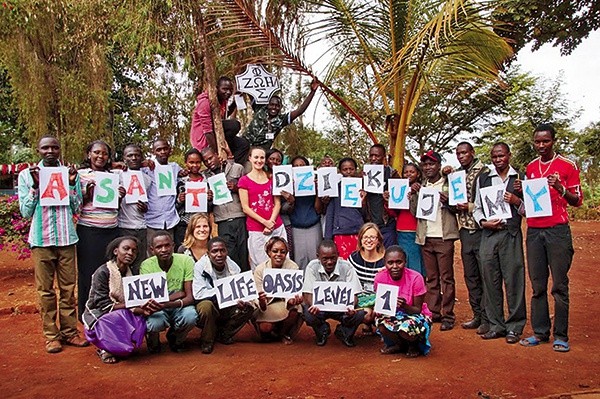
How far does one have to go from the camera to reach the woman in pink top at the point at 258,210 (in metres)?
5.66

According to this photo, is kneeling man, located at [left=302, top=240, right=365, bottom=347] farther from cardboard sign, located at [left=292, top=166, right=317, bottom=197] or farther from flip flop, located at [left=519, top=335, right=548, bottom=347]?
flip flop, located at [left=519, top=335, right=548, bottom=347]

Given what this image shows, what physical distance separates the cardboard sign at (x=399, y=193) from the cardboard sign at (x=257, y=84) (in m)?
2.10

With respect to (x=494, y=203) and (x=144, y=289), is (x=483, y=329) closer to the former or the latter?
(x=494, y=203)

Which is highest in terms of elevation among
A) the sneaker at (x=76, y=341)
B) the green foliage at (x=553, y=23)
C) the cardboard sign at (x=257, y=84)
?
the green foliage at (x=553, y=23)

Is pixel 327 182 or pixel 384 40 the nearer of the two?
pixel 327 182

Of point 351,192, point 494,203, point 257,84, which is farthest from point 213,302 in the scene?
point 257,84

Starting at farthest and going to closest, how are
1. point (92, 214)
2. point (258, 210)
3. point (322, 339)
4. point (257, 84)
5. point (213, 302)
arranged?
1. point (257, 84)
2. point (258, 210)
3. point (92, 214)
4. point (322, 339)
5. point (213, 302)

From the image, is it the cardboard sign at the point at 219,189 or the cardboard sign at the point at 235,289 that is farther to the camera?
the cardboard sign at the point at 219,189

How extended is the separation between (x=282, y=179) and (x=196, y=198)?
901mm

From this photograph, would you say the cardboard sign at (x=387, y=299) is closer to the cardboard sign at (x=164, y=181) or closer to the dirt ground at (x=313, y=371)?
the dirt ground at (x=313, y=371)

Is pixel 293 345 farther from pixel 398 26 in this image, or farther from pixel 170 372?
pixel 398 26

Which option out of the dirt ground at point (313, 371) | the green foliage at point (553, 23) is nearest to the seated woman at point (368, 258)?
the dirt ground at point (313, 371)

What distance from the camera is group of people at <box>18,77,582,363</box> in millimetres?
4738

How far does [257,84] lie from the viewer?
695 centimetres
